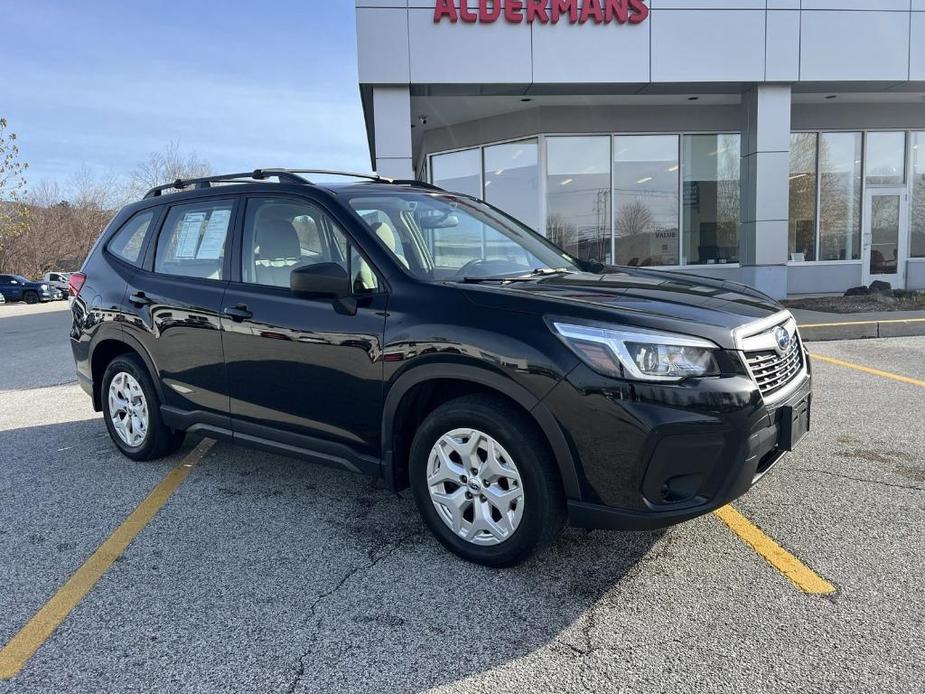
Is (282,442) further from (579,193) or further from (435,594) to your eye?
(579,193)

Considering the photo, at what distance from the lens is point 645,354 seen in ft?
8.82

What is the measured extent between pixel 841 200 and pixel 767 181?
4.15 meters

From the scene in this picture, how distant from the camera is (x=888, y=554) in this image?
312 centimetres

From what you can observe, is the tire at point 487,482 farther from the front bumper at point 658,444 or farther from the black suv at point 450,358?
the front bumper at point 658,444

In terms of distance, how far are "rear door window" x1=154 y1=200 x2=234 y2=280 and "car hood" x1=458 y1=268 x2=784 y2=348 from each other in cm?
178

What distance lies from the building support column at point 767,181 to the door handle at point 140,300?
11.2 m

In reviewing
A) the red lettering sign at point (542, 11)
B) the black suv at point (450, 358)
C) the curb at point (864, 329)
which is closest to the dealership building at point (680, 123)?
the red lettering sign at point (542, 11)

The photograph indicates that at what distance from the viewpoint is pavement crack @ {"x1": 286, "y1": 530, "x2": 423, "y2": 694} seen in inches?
95.2

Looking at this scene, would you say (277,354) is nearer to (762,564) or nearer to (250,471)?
(250,471)

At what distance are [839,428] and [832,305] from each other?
26.8ft

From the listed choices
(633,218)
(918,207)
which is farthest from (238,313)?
(918,207)

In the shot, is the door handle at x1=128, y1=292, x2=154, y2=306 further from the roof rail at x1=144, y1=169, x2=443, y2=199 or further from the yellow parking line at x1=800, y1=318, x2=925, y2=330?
the yellow parking line at x1=800, y1=318, x2=925, y2=330

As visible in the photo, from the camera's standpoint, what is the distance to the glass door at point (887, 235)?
15664 mm

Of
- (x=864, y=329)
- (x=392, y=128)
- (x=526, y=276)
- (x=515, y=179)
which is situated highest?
(x=392, y=128)
